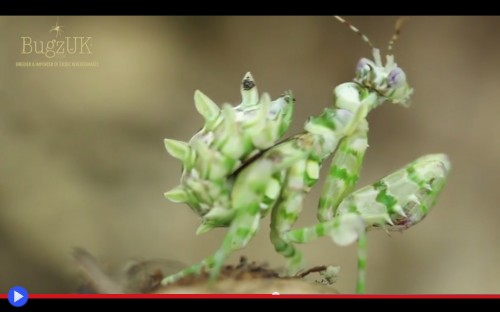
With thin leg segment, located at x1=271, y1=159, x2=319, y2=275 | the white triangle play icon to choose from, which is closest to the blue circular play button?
the white triangle play icon

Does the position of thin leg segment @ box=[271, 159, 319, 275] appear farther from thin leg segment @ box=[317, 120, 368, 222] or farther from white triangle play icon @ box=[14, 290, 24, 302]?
white triangle play icon @ box=[14, 290, 24, 302]

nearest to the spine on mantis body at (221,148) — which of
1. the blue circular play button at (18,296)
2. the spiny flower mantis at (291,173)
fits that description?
the spiny flower mantis at (291,173)

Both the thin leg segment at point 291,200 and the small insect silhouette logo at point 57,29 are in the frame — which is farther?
the small insect silhouette logo at point 57,29

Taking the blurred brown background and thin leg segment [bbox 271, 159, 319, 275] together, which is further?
the blurred brown background

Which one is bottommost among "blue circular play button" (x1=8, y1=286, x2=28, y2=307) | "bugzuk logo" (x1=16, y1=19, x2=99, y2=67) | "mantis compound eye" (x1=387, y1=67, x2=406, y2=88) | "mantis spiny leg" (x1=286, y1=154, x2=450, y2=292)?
"blue circular play button" (x1=8, y1=286, x2=28, y2=307)

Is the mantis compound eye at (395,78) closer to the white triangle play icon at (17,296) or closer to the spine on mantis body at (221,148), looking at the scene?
the spine on mantis body at (221,148)

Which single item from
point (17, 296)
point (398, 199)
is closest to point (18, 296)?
point (17, 296)

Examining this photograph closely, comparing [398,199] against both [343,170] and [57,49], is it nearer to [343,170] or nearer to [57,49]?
[343,170]
